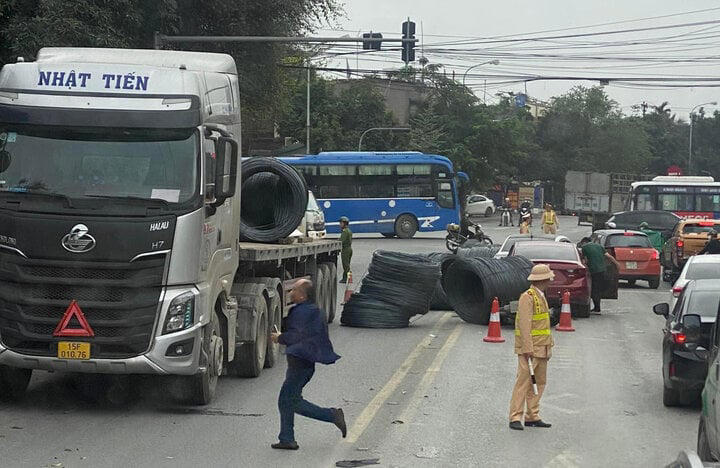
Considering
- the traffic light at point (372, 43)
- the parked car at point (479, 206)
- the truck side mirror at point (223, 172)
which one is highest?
the traffic light at point (372, 43)

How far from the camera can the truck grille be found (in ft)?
36.2

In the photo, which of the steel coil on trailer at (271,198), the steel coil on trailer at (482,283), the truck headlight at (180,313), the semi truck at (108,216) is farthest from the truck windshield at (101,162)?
the steel coil on trailer at (482,283)

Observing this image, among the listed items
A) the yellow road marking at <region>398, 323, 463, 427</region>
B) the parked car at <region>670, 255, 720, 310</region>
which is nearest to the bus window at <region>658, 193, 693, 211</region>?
the parked car at <region>670, 255, 720, 310</region>

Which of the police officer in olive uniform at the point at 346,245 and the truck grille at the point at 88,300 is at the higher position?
the truck grille at the point at 88,300

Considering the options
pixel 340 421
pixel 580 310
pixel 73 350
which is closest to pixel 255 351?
pixel 73 350

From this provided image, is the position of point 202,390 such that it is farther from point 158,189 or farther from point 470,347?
point 470,347

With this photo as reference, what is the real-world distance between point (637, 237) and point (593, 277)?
823 cm

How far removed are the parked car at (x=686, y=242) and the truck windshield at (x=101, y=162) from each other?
2391 cm

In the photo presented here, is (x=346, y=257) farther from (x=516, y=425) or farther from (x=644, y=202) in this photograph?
(x=644, y=202)

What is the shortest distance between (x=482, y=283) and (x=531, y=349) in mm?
9995

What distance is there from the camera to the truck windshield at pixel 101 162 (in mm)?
11211

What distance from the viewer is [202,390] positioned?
1198cm

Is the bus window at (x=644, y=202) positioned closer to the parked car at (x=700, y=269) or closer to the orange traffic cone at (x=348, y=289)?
the orange traffic cone at (x=348, y=289)

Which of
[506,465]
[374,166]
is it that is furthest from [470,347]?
[374,166]
